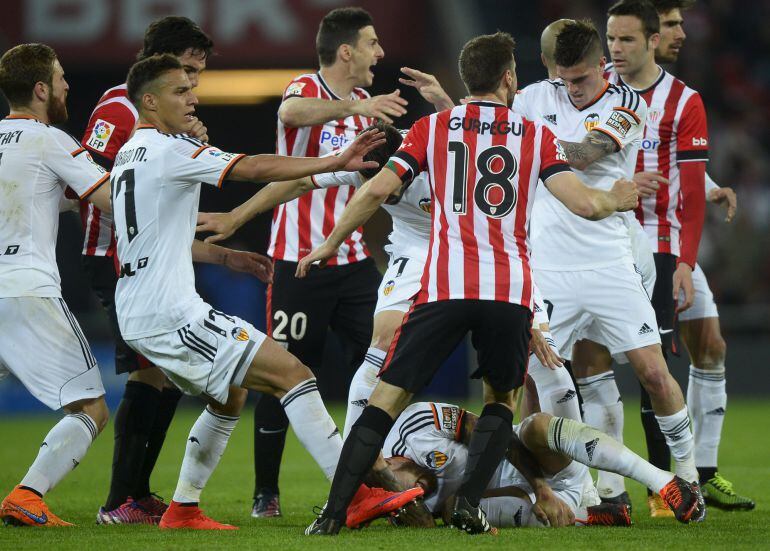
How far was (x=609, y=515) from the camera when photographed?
222 inches

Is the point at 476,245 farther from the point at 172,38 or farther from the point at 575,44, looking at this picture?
the point at 172,38

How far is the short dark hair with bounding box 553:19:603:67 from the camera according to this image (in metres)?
6.33

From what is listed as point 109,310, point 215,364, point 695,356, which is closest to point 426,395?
point 695,356

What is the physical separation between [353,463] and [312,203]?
230 centimetres

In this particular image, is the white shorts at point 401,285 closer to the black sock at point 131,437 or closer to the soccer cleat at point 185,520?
the black sock at point 131,437

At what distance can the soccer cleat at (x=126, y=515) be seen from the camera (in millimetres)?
5961

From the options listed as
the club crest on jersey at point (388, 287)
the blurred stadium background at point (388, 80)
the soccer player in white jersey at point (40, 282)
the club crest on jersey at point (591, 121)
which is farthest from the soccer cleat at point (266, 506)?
the blurred stadium background at point (388, 80)

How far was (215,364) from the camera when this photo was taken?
5270mm

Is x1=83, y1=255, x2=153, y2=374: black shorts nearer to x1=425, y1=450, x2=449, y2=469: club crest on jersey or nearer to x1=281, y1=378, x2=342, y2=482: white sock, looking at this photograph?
x1=281, y1=378, x2=342, y2=482: white sock

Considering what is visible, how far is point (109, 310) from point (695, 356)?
3.63 metres

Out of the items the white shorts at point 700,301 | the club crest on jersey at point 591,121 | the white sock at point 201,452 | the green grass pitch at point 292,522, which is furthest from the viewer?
the white shorts at point 700,301

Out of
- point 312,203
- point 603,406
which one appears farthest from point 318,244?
point 603,406

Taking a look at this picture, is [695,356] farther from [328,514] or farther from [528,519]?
[328,514]

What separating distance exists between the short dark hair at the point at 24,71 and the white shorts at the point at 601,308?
9.23 ft
